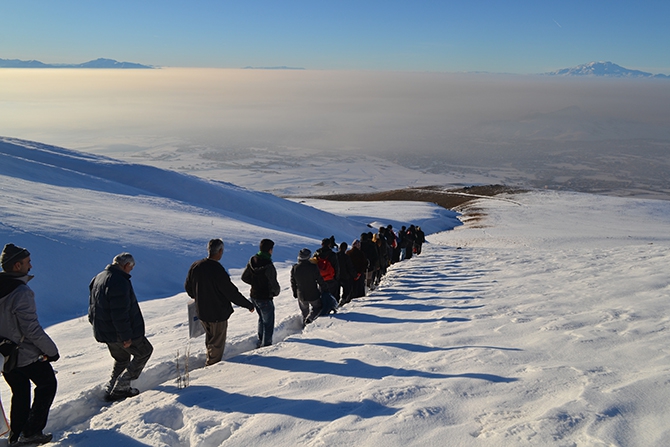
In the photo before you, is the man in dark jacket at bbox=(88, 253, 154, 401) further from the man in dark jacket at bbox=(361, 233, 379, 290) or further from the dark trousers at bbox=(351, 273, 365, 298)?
the man in dark jacket at bbox=(361, 233, 379, 290)

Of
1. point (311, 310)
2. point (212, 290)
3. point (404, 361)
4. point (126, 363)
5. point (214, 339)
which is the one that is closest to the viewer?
point (126, 363)

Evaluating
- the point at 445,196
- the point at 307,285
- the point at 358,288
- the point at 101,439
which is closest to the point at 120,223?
the point at 358,288

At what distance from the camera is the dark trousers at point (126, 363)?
17.7 feet

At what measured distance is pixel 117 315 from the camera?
509cm

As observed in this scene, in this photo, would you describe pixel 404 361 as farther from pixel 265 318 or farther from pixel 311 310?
pixel 311 310

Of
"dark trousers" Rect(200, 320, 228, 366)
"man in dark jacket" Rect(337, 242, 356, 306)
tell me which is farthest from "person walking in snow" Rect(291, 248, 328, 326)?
"dark trousers" Rect(200, 320, 228, 366)

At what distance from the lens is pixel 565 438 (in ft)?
11.4

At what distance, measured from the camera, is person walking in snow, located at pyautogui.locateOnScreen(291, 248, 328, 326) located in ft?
26.6

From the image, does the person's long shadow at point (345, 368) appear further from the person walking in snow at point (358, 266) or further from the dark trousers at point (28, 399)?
the person walking in snow at point (358, 266)

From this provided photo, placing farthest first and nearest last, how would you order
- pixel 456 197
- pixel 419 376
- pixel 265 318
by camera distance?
pixel 456 197
pixel 265 318
pixel 419 376

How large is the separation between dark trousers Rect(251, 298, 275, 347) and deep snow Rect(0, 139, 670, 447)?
30 centimetres

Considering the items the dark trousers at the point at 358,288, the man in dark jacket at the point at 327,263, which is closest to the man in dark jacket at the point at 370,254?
the dark trousers at the point at 358,288

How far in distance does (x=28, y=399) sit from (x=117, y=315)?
110 cm

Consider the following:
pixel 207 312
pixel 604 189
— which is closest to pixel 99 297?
pixel 207 312
